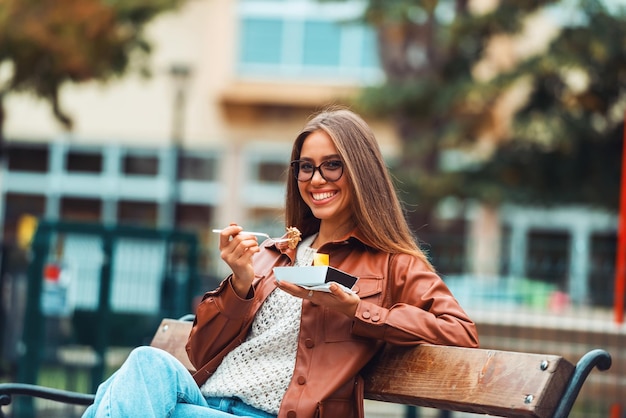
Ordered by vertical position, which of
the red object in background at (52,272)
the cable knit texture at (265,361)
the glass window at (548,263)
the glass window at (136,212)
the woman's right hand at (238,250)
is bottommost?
the glass window at (136,212)

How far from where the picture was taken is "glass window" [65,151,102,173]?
3362cm

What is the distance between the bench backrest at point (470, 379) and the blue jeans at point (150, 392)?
52 centimetres


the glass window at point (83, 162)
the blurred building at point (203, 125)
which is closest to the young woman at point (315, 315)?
the blurred building at point (203, 125)

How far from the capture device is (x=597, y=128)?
1673 cm

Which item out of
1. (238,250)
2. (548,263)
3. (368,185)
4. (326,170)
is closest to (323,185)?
(326,170)

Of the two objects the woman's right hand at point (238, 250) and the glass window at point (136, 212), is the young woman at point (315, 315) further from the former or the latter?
the glass window at point (136, 212)

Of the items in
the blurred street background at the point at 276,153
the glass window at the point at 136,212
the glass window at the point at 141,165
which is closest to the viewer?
the blurred street background at the point at 276,153

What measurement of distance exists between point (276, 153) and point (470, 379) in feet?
99.1

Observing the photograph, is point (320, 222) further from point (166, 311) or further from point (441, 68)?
point (441, 68)

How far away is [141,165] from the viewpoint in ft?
110

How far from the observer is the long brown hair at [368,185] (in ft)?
12.7

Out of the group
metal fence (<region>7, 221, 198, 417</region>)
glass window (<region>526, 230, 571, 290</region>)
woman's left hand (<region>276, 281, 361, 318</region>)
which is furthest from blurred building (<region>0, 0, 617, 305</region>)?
woman's left hand (<region>276, 281, 361, 318</region>)

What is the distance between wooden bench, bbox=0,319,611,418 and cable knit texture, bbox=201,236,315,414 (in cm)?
28

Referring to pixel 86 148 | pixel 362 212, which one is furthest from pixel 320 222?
pixel 86 148
